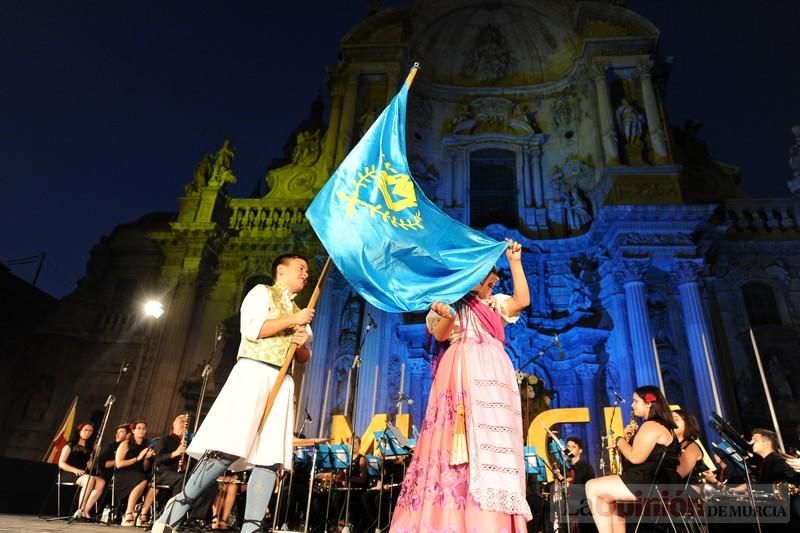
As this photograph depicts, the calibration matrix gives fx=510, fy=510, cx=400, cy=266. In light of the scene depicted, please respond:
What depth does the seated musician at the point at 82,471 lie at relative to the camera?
690cm

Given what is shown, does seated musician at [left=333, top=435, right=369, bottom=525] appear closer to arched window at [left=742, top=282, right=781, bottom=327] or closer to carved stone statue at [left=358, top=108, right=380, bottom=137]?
carved stone statue at [left=358, top=108, right=380, bottom=137]

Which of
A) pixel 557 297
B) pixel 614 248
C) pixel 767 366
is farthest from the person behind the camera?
pixel 557 297

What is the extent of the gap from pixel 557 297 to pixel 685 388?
3792mm

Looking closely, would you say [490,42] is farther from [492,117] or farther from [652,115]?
[652,115]

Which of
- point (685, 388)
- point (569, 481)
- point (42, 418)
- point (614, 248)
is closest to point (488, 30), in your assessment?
point (614, 248)

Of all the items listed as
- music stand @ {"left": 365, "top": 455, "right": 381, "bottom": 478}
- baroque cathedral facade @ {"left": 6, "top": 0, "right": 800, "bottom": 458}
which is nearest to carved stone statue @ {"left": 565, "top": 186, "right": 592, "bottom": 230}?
baroque cathedral facade @ {"left": 6, "top": 0, "right": 800, "bottom": 458}

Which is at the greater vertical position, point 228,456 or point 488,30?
point 488,30

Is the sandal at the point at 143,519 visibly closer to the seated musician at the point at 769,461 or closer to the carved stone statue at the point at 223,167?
the seated musician at the point at 769,461

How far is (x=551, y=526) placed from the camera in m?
6.99

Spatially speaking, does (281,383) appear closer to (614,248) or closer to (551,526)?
(551,526)

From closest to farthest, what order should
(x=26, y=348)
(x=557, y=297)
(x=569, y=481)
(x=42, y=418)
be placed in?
(x=569, y=481)
(x=557, y=297)
(x=42, y=418)
(x=26, y=348)

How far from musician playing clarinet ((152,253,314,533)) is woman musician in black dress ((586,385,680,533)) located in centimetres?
262

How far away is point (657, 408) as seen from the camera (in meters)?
4.21

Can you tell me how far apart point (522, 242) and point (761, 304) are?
20.2ft
